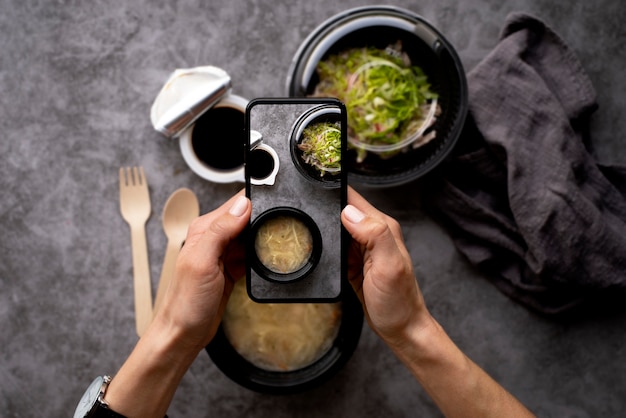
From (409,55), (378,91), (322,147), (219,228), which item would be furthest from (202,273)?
(409,55)

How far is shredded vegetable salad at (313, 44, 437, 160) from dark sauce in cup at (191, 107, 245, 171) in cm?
21

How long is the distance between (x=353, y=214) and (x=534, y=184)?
0.59 meters

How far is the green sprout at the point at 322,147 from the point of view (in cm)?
94

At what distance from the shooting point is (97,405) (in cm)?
113

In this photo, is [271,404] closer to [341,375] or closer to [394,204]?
[341,375]

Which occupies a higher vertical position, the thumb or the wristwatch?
the thumb

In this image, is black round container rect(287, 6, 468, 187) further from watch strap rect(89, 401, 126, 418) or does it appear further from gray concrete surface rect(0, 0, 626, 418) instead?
watch strap rect(89, 401, 126, 418)

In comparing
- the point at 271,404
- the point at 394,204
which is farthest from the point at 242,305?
the point at 394,204

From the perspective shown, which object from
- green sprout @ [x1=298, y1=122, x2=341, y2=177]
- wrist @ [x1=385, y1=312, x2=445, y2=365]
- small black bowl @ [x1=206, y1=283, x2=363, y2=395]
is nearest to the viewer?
green sprout @ [x1=298, y1=122, x2=341, y2=177]

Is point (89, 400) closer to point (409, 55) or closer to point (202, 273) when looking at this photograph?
point (202, 273)

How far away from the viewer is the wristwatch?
3.71ft

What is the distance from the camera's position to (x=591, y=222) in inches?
53.0

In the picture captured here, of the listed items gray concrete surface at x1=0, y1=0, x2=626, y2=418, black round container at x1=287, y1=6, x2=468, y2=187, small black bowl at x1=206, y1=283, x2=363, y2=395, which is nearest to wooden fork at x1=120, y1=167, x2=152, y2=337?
gray concrete surface at x1=0, y1=0, x2=626, y2=418

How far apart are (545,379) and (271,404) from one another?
26.8 inches
